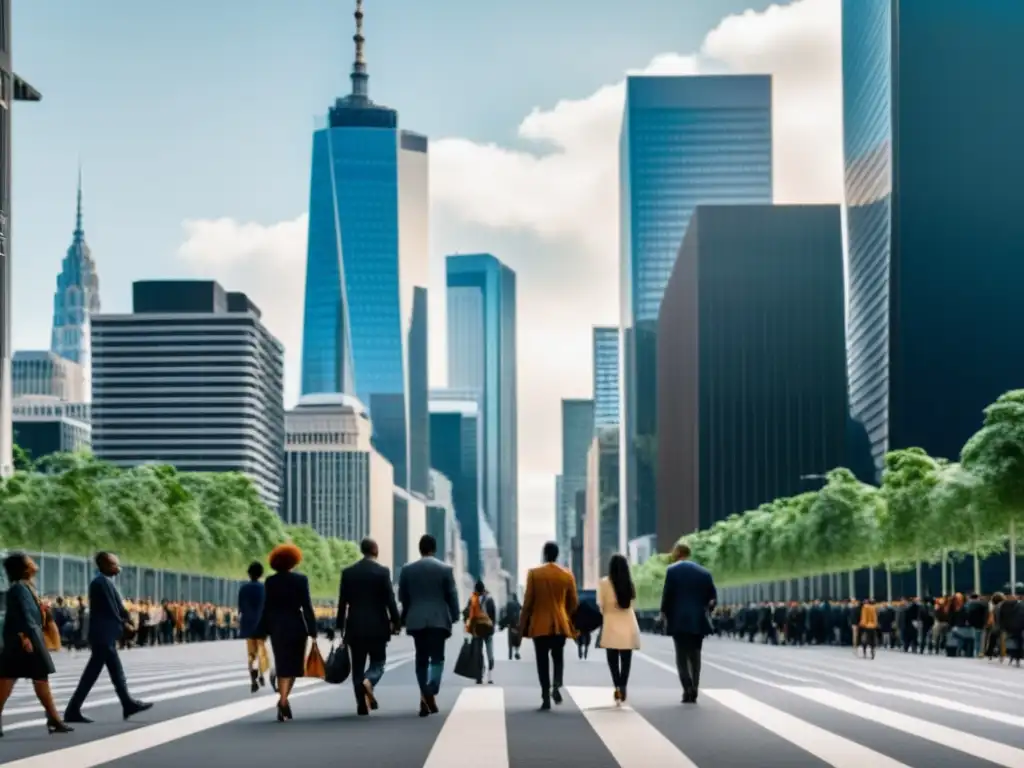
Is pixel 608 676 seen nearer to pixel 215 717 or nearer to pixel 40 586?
pixel 215 717

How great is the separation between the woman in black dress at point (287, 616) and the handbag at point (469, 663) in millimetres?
3761

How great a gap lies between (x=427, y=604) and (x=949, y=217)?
164558 mm

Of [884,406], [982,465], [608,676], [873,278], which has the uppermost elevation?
[873,278]

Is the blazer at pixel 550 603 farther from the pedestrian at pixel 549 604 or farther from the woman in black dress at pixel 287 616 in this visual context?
the woman in black dress at pixel 287 616

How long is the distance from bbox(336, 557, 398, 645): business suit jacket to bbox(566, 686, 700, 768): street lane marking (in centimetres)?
242

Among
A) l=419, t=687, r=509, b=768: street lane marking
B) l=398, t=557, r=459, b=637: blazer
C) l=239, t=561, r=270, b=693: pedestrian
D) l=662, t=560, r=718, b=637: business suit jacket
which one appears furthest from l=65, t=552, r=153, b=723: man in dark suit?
l=662, t=560, r=718, b=637: business suit jacket

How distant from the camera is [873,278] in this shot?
641 feet

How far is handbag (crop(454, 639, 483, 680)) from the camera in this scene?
79.0ft

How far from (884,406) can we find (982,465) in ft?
404

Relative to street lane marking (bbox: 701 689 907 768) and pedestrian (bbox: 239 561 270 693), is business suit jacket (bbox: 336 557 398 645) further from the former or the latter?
pedestrian (bbox: 239 561 270 693)

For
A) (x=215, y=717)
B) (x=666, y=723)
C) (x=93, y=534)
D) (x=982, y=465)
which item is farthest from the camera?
(x=93, y=534)

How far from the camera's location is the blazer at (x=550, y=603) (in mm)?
22453

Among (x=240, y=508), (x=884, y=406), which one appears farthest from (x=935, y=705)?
(x=884, y=406)

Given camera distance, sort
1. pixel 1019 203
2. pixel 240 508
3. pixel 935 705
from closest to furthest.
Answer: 1. pixel 935 705
2. pixel 240 508
3. pixel 1019 203
